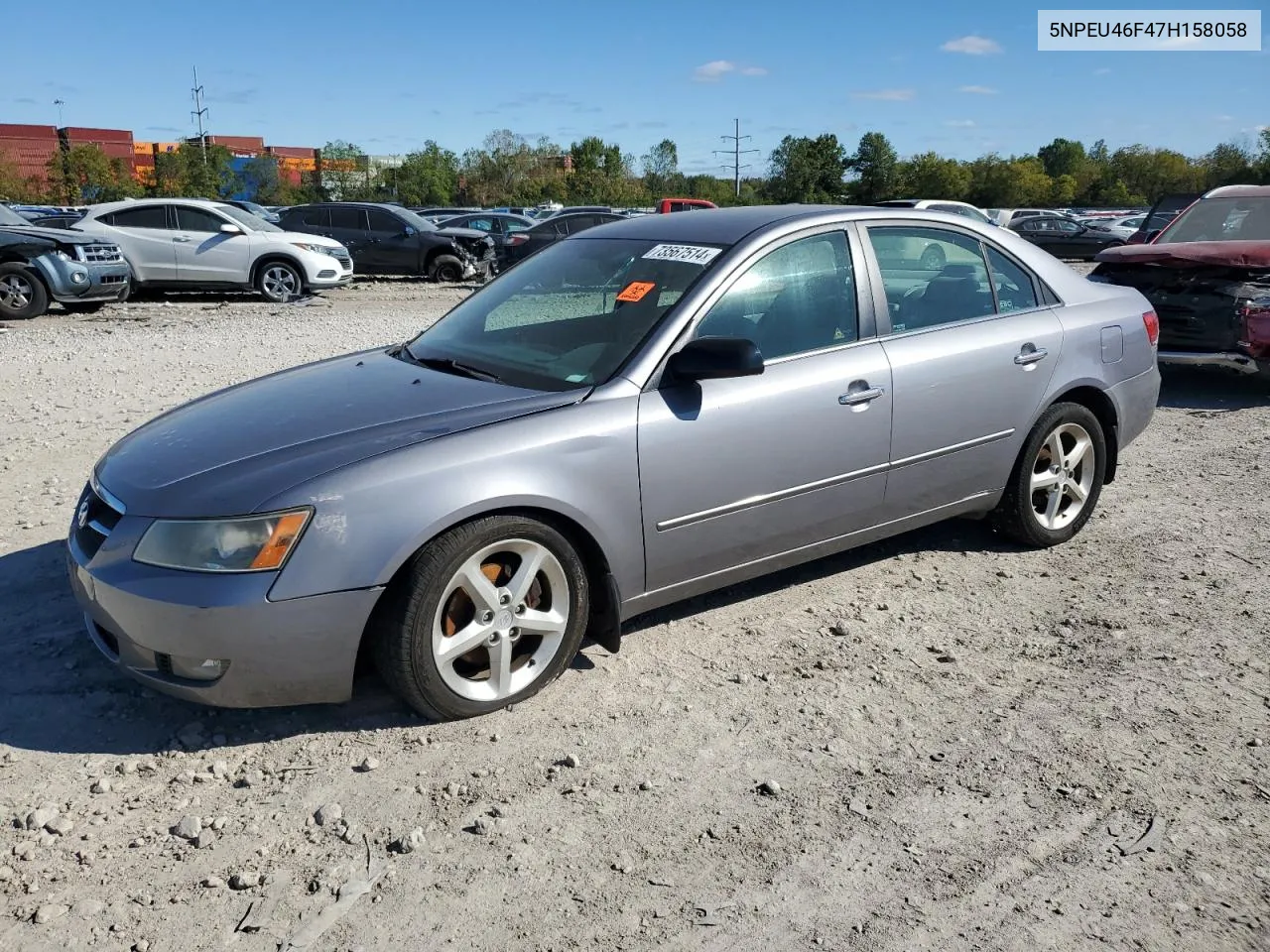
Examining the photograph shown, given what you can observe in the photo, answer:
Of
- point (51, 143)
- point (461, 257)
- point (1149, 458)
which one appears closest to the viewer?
point (1149, 458)

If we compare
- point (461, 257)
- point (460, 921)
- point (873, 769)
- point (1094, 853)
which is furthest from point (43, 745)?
point (461, 257)

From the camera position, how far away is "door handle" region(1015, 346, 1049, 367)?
4.75m

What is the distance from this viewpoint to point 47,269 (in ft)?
44.6

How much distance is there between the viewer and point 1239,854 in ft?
9.17

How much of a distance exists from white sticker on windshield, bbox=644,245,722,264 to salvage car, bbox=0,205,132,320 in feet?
39.4

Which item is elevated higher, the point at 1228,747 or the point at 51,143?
the point at 51,143

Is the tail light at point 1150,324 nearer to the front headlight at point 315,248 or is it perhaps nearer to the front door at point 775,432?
the front door at point 775,432

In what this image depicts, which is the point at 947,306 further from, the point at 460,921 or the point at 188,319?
the point at 188,319

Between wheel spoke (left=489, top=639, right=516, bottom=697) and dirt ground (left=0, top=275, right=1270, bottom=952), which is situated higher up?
wheel spoke (left=489, top=639, right=516, bottom=697)

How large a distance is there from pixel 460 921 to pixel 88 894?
0.94 meters

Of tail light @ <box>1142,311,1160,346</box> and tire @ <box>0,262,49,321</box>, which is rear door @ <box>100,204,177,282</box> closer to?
tire @ <box>0,262,49,321</box>

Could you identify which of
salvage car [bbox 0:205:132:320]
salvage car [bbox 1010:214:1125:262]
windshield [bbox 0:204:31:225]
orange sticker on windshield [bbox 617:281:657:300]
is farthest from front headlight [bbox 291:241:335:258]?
salvage car [bbox 1010:214:1125:262]

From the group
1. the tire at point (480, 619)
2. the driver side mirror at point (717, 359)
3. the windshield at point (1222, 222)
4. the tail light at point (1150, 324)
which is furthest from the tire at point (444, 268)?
the tire at point (480, 619)

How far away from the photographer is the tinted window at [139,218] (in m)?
15.9
